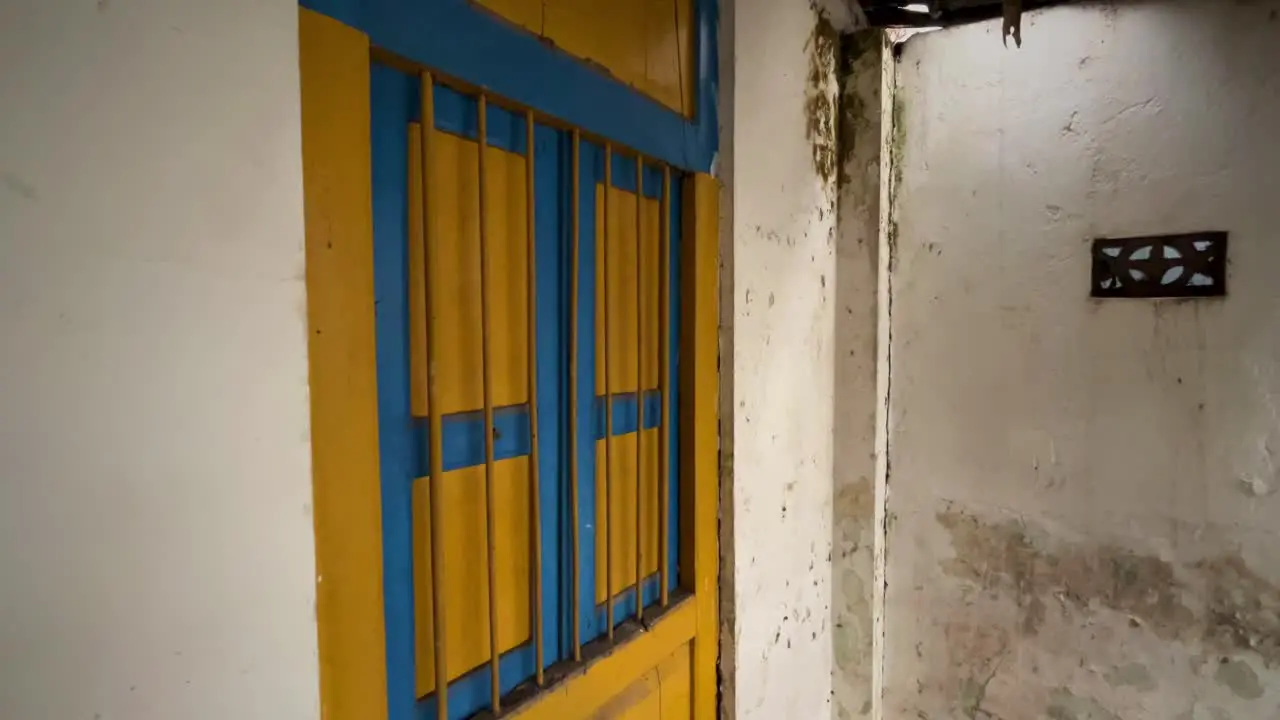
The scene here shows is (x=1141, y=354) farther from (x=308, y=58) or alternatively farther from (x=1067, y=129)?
(x=308, y=58)

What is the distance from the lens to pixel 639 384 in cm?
113

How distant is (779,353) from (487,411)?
31.7 inches

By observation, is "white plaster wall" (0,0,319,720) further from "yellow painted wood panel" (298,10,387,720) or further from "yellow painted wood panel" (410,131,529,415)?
"yellow painted wood panel" (410,131,529,415)

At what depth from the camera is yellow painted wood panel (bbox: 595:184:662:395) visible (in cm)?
103

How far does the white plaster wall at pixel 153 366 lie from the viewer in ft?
1.37

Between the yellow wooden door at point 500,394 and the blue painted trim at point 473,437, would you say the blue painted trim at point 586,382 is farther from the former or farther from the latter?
the blue painted trim at point 473,437

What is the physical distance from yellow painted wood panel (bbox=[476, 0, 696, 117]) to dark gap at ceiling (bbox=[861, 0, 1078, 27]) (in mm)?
677

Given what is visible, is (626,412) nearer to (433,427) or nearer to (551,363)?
(551,363)

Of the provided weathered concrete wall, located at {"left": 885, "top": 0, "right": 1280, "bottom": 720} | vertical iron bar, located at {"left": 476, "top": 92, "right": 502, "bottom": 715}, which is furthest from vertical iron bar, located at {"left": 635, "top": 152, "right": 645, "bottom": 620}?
weathered concrete wall, located at {"left": 885, "top": 0, "right": 1280, "bottom": 720}

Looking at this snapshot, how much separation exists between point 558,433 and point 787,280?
73 centimetres

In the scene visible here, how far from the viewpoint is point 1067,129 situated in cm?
152

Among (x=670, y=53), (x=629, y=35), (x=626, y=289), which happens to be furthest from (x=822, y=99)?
(x=626, y=289)

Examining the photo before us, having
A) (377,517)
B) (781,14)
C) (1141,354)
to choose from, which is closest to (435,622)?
(377,517)

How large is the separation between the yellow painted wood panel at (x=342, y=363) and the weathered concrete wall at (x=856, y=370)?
131 cm
